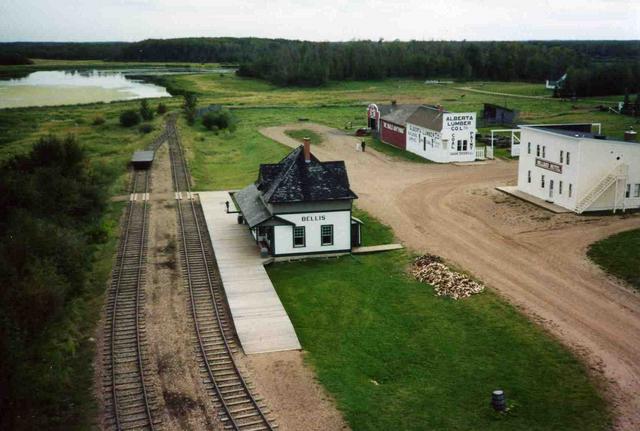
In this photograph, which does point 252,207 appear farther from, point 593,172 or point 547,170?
point 593,172

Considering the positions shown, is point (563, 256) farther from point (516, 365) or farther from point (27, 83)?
point (27, 83)

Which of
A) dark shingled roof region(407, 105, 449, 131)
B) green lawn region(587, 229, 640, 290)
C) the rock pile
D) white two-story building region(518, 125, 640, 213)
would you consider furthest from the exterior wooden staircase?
dark shingled roof region(407, 105, 449, 131)

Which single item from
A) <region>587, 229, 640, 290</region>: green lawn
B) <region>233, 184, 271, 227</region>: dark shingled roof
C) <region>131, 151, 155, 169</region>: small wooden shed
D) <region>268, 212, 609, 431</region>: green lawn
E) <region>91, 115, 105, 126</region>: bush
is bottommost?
<region>268, 212, 609, 431</region>: green lawn

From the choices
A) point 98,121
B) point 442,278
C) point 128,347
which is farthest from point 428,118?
point 98,121

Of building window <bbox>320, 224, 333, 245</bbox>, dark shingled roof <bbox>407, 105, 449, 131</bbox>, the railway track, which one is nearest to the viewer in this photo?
the railway track

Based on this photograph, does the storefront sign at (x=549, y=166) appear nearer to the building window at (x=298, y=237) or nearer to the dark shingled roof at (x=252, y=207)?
the building window at (x=298, y=237)

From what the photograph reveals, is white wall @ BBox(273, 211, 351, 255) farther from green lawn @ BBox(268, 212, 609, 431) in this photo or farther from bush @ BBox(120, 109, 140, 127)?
bush @ BBox(120, 109, 140, 127)
